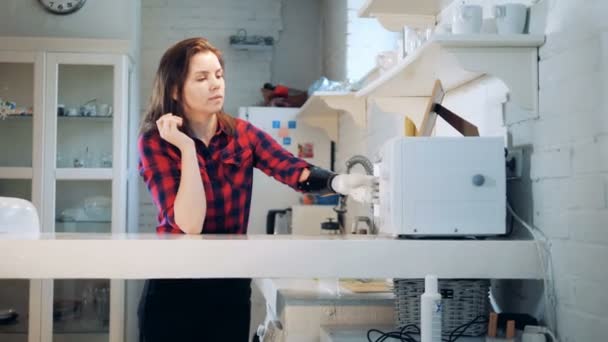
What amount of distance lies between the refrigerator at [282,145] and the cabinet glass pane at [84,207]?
2.74 ft

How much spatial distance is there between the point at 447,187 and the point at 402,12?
1.01m

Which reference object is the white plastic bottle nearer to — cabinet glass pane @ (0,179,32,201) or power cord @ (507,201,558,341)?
power cord @ (507,201,558,341)

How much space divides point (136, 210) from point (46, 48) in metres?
1.14

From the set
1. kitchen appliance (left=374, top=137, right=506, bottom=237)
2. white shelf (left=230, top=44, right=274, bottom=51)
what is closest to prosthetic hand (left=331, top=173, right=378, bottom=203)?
kitchen appliance (left=374, top=137, right=506, bottom=237)

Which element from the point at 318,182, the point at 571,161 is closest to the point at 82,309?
the point at 318,182

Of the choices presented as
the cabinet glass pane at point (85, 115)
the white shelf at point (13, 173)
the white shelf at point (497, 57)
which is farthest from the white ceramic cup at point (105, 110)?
the white shelf at point (497, 57)

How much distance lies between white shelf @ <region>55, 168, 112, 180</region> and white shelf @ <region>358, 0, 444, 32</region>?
209 cm

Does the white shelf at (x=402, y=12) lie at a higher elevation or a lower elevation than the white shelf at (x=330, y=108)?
higher

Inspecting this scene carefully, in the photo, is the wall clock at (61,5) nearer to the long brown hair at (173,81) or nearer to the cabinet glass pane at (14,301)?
the cabinet glass pane at (14,301)

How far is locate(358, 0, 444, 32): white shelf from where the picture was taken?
241cm

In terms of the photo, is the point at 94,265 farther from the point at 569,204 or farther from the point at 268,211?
the point at 268,211

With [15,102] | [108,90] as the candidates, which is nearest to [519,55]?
[108,90]

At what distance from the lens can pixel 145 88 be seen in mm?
4668

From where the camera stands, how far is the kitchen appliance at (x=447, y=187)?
1674 millimetres
